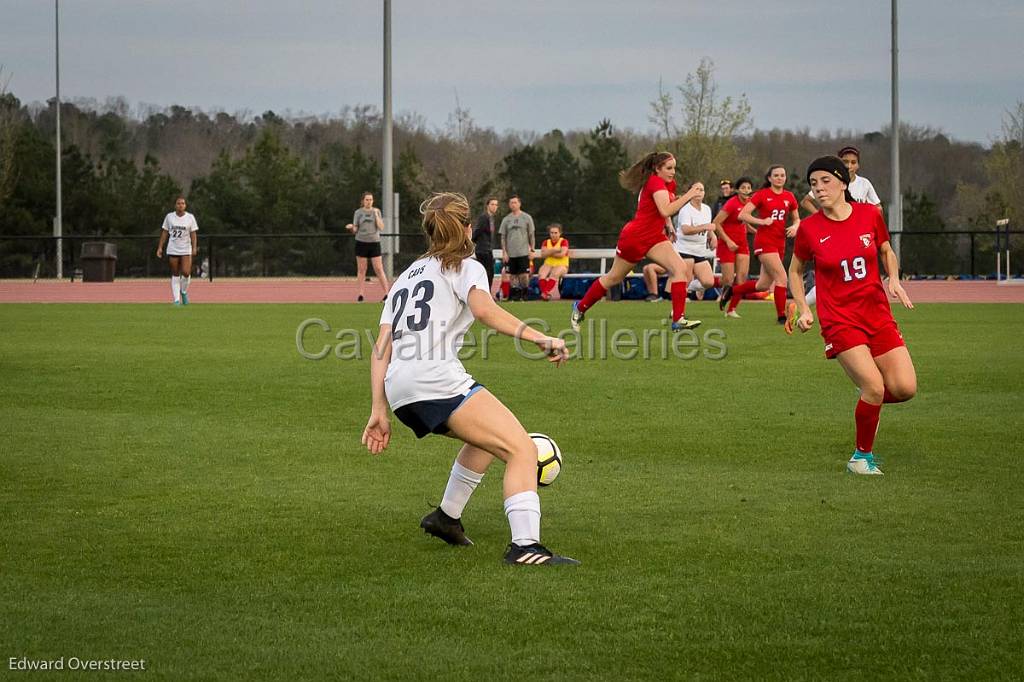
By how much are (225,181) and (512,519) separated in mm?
59794

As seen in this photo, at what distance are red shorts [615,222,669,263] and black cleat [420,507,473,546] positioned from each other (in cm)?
1115

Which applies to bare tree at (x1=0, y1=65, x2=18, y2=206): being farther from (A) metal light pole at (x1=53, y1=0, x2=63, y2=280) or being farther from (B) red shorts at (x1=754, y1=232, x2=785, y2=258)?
(B) red shorts at (x1=754, y1=232, x2=785, y2=258)

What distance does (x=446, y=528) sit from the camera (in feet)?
21.1

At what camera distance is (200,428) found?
10.2m

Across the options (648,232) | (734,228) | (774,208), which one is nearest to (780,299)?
(774,208)

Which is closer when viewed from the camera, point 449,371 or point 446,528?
point 449,371

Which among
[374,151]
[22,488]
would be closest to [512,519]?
A: [22,488]

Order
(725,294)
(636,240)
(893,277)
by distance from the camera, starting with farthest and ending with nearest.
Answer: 1. (725,294)
2. (636,240)
3. (893,277)

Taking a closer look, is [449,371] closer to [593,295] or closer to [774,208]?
[593,295]

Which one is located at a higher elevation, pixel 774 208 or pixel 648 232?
pixel 774 208

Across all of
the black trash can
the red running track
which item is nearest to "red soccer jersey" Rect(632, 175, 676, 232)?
the red running track

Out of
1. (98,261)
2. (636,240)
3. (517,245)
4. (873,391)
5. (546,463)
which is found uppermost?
(98,261)

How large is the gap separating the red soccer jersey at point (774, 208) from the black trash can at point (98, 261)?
29245 mm

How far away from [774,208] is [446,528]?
529 inches
